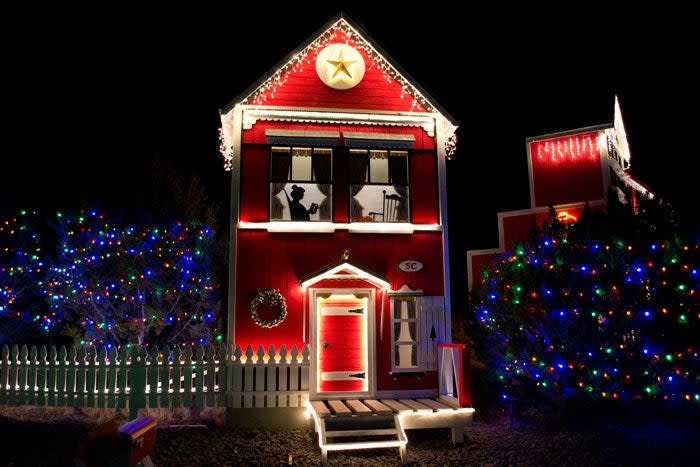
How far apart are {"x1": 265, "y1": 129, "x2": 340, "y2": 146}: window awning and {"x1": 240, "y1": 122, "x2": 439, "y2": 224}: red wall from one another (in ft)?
0.40

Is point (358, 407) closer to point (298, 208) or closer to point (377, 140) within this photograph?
point (298, 208)

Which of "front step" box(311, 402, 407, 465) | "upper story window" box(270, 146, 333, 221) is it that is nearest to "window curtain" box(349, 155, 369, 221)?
"upper story window" box(270, 146, 333, 221)

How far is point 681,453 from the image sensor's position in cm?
790

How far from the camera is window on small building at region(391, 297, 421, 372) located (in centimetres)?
1104

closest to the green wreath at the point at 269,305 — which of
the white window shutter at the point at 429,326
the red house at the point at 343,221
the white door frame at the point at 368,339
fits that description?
the red house at the point at 343,221

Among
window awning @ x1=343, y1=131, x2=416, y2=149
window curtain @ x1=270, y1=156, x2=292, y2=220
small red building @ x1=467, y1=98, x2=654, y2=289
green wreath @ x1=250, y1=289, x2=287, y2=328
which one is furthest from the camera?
small red building @ x1=467, y1=98, x2=654, y2=289

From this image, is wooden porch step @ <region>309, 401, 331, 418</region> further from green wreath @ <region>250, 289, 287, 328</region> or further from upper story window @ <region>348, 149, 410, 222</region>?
upper story window @ <region>348, 149, 410, 222</region>

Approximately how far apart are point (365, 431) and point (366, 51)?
26.3 ft

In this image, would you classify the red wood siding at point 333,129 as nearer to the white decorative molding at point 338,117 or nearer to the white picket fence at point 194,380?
the white decorative molding at point 338,117

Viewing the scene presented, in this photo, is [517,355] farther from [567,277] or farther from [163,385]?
[163,385]

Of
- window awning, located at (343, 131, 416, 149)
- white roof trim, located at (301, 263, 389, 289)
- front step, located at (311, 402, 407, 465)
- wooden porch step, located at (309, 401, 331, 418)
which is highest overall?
window awning, located at (343, 131, 416, 149)

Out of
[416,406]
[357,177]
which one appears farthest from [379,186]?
[416,406]

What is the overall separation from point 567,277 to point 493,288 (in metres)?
1.54

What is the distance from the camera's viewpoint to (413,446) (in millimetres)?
9039
